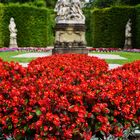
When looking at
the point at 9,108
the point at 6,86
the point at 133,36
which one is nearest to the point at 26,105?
the point at 9,108

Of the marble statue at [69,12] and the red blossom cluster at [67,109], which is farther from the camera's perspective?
the marble statue at [69,12]

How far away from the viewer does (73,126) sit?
434 centimetres

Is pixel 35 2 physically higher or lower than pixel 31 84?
higher

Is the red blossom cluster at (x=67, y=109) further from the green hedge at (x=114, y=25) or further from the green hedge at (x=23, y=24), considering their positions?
the green hedge at (x=23, y=24)

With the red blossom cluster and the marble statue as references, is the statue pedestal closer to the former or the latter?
the marble statue

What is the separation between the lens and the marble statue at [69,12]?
71.4 feet

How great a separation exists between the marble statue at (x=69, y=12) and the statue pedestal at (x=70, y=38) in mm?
314

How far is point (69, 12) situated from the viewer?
2202cm

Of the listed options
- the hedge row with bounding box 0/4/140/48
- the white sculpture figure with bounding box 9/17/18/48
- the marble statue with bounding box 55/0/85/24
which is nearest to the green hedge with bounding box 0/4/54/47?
the hedge row with bounding box 0/4/140/48

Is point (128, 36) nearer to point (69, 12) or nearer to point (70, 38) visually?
point (69, 12)

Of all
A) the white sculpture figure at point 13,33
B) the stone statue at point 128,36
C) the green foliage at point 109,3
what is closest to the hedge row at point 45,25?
the stone statue at point 128,36

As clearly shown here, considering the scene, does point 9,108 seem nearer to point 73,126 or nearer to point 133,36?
point 73,126

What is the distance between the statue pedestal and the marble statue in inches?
12.4

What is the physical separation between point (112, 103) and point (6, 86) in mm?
1303
